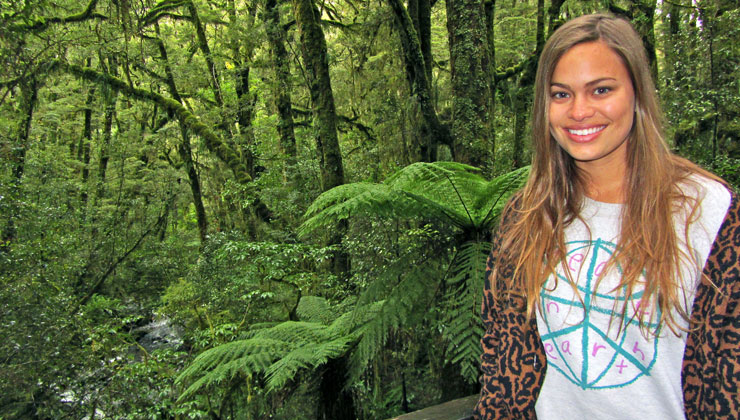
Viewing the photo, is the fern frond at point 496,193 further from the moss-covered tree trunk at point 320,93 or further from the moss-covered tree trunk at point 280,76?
the moss-covered tree trunk at point 280,76

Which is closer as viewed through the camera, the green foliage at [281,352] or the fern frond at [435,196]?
the fern frond at [435,196]

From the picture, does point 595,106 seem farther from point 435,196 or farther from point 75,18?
point 75,18

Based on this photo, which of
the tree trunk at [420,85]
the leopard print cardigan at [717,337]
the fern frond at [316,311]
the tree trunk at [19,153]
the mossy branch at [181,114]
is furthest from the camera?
the mossy branch at [181,114]

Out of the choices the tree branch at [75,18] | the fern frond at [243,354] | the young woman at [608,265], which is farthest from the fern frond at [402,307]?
the tree branch at [75,18]

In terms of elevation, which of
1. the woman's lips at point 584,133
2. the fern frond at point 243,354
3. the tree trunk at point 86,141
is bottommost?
the fern frond at point 243,354

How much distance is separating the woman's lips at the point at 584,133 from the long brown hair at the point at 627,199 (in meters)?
0.10

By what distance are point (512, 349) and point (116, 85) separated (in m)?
12.6

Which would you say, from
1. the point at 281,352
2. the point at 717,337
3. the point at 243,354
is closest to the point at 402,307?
the point at 281,352

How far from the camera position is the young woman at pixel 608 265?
3.57ft

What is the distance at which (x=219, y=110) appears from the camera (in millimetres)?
11617

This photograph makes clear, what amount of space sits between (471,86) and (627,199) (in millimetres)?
2717

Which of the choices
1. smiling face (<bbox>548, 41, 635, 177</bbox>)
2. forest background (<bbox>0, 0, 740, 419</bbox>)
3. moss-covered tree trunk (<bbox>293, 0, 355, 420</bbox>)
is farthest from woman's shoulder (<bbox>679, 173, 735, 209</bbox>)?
moss-covered tree trunk (<bbox>293, 0, 355, 420</bbox>)

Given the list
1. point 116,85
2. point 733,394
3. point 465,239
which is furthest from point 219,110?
point 733,394

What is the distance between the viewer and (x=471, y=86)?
3.79 m
